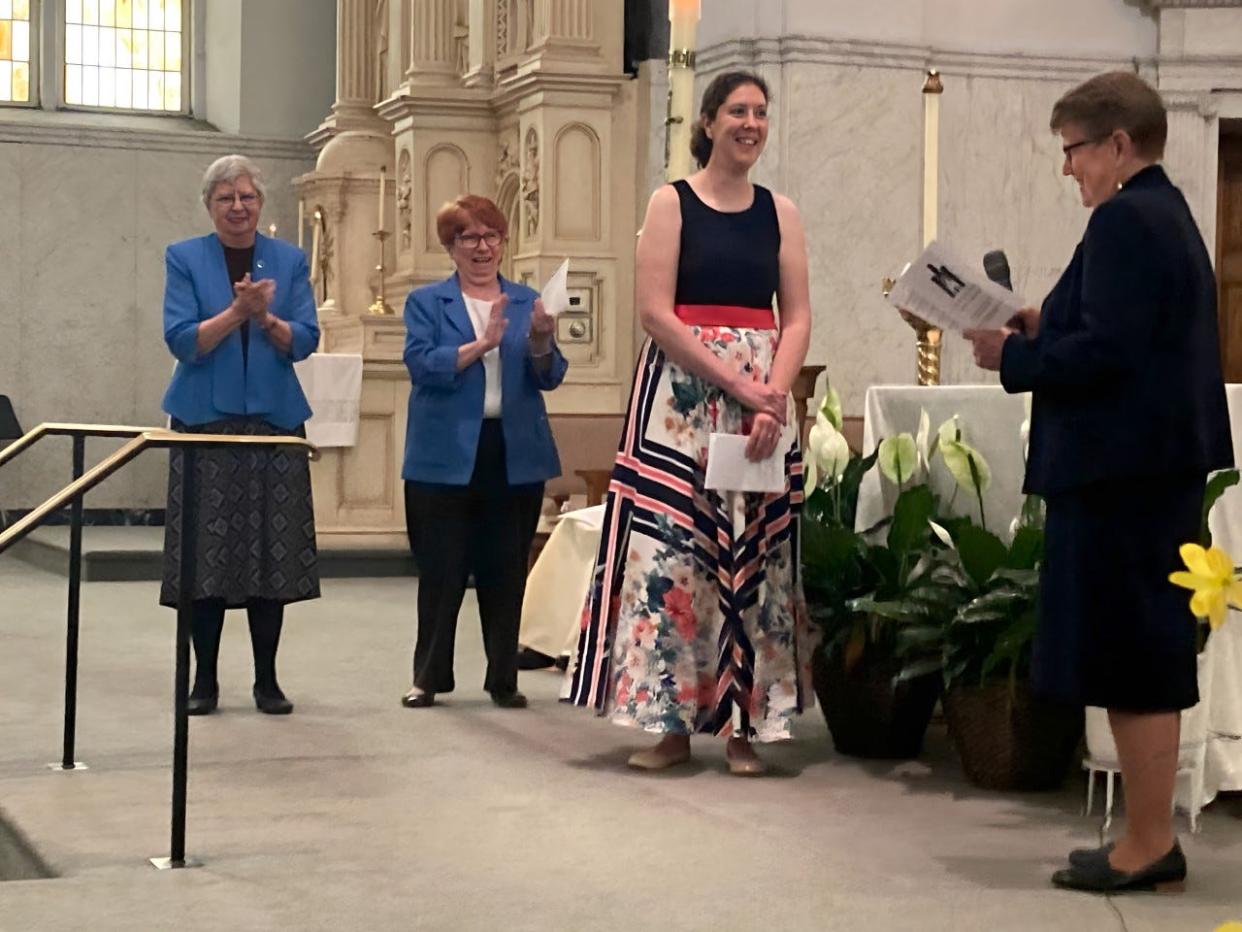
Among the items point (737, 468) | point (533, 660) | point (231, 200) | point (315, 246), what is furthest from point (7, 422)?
point (737, 468)

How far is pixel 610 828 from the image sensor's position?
4238 millimetres

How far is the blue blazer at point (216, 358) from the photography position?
566 cm

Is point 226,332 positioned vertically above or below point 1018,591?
above

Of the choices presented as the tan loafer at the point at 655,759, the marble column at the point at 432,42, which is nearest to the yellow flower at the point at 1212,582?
the tan loafer at the point at 655,759

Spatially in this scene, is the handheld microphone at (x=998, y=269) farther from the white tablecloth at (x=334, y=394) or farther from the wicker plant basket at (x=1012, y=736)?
the white tablecloth at (x=334, y=394)

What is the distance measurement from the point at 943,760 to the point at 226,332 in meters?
2.16

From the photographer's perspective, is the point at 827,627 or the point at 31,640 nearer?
the point at 827,627

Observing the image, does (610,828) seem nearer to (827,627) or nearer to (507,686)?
(827,627)

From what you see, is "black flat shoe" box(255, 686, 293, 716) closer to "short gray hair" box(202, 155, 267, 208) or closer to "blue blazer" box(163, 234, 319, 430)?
"blue blazer" box(163, 234, 319, 430)

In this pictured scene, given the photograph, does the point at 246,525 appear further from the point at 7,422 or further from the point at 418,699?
the point at 7,422

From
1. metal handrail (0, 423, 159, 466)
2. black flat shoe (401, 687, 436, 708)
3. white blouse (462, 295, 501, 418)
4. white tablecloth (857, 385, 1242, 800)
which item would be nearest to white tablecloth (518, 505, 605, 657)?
black flat shoe (401, 687, 436, 708)

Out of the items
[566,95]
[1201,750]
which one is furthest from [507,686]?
[566,95]

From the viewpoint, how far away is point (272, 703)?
5.83 meters

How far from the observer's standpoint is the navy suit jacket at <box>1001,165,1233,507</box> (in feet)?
11.7
